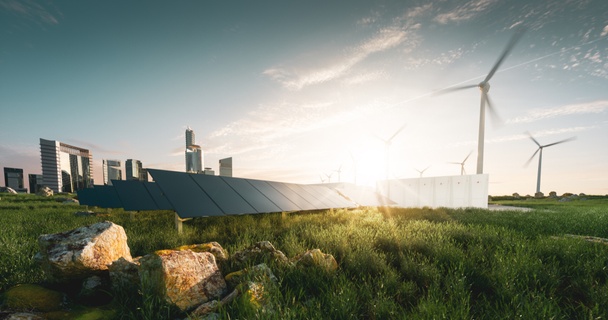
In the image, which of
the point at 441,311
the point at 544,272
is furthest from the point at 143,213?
the point at 544,272

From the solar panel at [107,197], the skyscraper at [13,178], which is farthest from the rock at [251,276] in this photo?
the skyscraper at [13,178]

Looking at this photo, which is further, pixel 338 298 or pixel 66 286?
pixel 66 286

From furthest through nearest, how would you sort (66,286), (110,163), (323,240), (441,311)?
1. (110,163)
2. (323,240)
3. (66,286)
4. (441,311)

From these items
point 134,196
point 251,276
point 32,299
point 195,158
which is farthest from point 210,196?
point 195,158

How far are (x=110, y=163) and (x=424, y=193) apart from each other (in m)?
219

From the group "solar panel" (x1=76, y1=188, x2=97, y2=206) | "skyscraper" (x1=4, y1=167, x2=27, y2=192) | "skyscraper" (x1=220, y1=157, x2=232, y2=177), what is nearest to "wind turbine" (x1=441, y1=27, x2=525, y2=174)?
"solar panel" (x1=76, y1=188, x2=97, y2=206)

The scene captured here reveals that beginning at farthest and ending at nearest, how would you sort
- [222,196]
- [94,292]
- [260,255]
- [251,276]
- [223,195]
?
[223,195]
[222,196]
[260,255]
[251,276]
[94,292]

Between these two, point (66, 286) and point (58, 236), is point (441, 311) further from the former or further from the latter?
point (58, 236)

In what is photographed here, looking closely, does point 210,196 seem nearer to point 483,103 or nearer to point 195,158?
point 483,103

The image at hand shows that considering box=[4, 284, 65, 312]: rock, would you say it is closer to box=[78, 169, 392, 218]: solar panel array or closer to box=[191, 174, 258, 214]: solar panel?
box=[78, 169, 392, 218]: solar panel array

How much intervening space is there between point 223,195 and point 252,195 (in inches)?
61.9

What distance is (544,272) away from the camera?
14.8 ft

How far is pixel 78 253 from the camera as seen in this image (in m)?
3.81

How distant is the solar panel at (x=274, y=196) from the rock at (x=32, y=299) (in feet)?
25.9
